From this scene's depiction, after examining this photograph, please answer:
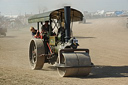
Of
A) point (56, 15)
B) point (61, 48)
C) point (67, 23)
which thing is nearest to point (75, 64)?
point (61, 48)

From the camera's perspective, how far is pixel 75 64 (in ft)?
22.6

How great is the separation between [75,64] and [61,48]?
1026 millimetres

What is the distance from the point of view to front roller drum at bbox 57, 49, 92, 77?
22.5 ft

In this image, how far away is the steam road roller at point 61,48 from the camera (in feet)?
22.8

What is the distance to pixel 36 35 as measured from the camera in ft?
31.1

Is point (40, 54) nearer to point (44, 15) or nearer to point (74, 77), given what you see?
point (44, 15)

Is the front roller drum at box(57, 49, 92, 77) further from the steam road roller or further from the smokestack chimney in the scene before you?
the smokestack chimney

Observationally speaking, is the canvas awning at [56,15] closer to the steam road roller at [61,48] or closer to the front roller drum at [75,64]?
the steam road roller at [61,48]

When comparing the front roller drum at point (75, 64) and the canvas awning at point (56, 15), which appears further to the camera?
the canvas awning at point (56, 15)

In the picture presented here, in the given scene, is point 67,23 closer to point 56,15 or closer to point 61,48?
point 61,48

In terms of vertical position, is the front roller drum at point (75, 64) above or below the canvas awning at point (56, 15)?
below

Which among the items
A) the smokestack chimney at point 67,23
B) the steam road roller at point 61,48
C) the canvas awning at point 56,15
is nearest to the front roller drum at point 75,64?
the steam road roller at point 61,48

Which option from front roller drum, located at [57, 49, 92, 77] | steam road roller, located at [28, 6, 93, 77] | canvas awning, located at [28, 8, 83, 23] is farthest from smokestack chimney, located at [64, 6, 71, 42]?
front roller drum, located at [57, 49, 92, 77]

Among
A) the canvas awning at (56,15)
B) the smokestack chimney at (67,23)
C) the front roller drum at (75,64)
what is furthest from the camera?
the canvas awning at (56,15)
